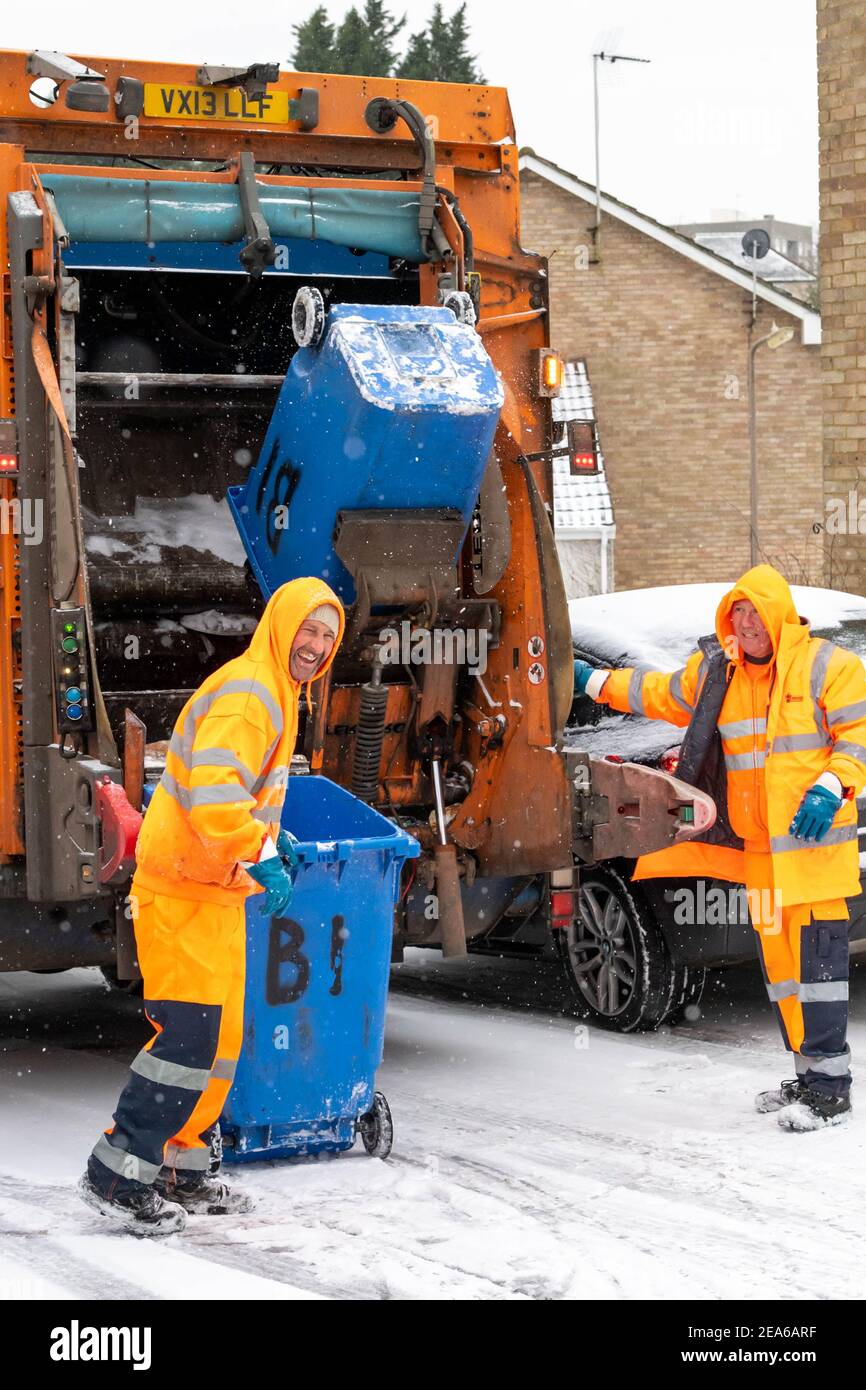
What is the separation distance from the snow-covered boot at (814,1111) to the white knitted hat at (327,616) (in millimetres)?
1923

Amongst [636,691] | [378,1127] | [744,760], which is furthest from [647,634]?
[378,1127]

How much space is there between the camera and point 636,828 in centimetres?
586

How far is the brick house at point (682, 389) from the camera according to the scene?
2423 centimetres

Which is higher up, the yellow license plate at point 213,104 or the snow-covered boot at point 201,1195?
the yellow license plate at point 213,104

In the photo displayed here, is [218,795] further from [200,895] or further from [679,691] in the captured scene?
[679,691]

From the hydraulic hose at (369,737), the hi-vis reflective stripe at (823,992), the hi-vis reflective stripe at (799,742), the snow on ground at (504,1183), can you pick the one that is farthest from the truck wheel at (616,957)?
the hi-vis reflective stripe at (799,742)

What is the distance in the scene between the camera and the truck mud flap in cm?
569

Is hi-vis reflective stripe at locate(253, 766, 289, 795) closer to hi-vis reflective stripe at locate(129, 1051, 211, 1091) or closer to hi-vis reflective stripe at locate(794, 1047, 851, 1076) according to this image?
hi-vis reflective stripe at locate(129, 1051, 211, 1091)

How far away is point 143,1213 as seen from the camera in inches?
171

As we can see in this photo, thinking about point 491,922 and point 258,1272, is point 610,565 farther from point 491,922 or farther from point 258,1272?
point 258,1272

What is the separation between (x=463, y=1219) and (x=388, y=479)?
2.13 meters

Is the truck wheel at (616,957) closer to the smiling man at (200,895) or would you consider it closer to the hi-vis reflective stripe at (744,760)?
the hi-vis reflective stripe at (744,760)

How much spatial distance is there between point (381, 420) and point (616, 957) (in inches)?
87.6

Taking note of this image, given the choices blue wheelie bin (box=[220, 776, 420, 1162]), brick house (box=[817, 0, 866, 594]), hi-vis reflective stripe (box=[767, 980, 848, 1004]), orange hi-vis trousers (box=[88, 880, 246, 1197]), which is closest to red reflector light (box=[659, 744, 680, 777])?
hi-vis reflective stripe (box=[767, 980, 848, 1004])
